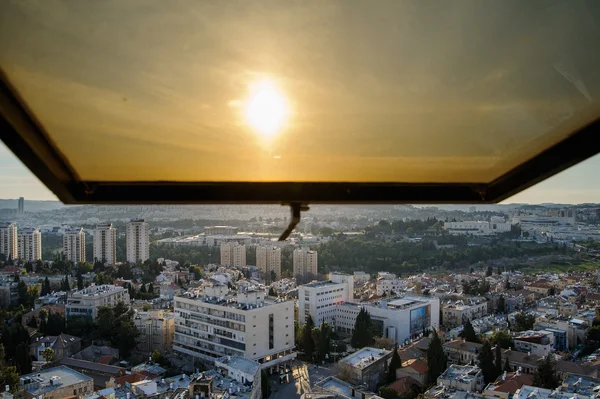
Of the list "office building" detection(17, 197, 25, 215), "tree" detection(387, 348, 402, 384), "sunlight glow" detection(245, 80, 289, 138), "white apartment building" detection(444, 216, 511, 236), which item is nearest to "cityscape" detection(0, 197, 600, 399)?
"tree" detection(387, 348, 402, 384)

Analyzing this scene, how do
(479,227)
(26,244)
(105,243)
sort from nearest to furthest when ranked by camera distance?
(26,244)
(105,243)
(479,227)

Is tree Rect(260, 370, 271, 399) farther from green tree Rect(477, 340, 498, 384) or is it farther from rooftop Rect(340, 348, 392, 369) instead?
green tree Rect(477, 340, 498, 384)

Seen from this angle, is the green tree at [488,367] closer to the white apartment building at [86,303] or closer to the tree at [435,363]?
the tree at [435,363]

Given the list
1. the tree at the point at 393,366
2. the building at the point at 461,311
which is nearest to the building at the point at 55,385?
the tree at the point at 393,366

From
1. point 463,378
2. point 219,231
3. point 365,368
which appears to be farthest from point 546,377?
point 219,231

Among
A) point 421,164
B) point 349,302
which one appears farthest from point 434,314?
point 421,164

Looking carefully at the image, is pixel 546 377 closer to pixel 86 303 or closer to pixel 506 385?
pixel 506 385
